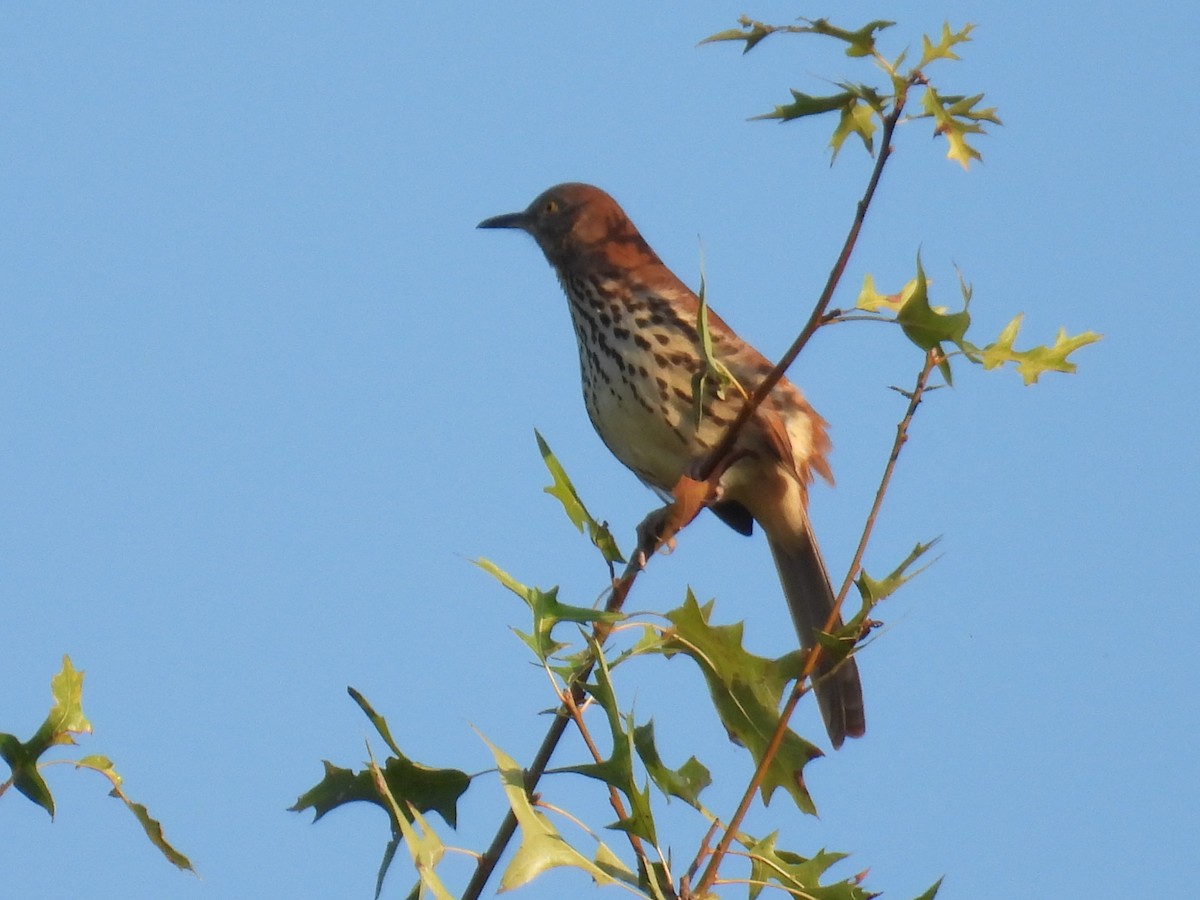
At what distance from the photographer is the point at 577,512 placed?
2697mm

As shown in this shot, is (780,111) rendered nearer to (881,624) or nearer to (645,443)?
(881,624)

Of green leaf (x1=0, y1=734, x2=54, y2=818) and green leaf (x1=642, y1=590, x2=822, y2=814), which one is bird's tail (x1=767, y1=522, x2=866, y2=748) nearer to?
green leaf (x1=642, y1=590, x2=822, y2=814)

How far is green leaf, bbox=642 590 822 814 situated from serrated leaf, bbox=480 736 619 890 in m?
0.36

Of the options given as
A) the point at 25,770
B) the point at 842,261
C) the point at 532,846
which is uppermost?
the point at 842,261

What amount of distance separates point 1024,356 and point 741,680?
0.67m

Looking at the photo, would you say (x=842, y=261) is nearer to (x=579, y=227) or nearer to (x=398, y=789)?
(x=398, y=789)

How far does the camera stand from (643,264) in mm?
5305

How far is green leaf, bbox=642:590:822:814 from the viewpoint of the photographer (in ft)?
7.85

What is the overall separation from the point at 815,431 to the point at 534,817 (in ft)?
10.2

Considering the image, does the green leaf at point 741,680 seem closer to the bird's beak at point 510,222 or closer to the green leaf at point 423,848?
the green leaf at point 423,848

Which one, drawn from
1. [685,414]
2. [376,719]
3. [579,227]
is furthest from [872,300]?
[579,227]

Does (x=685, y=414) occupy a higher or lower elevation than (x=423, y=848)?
higher

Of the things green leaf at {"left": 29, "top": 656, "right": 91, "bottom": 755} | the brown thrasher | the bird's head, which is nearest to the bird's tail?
the brown thrasher

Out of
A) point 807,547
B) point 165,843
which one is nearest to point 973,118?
point 165,843
